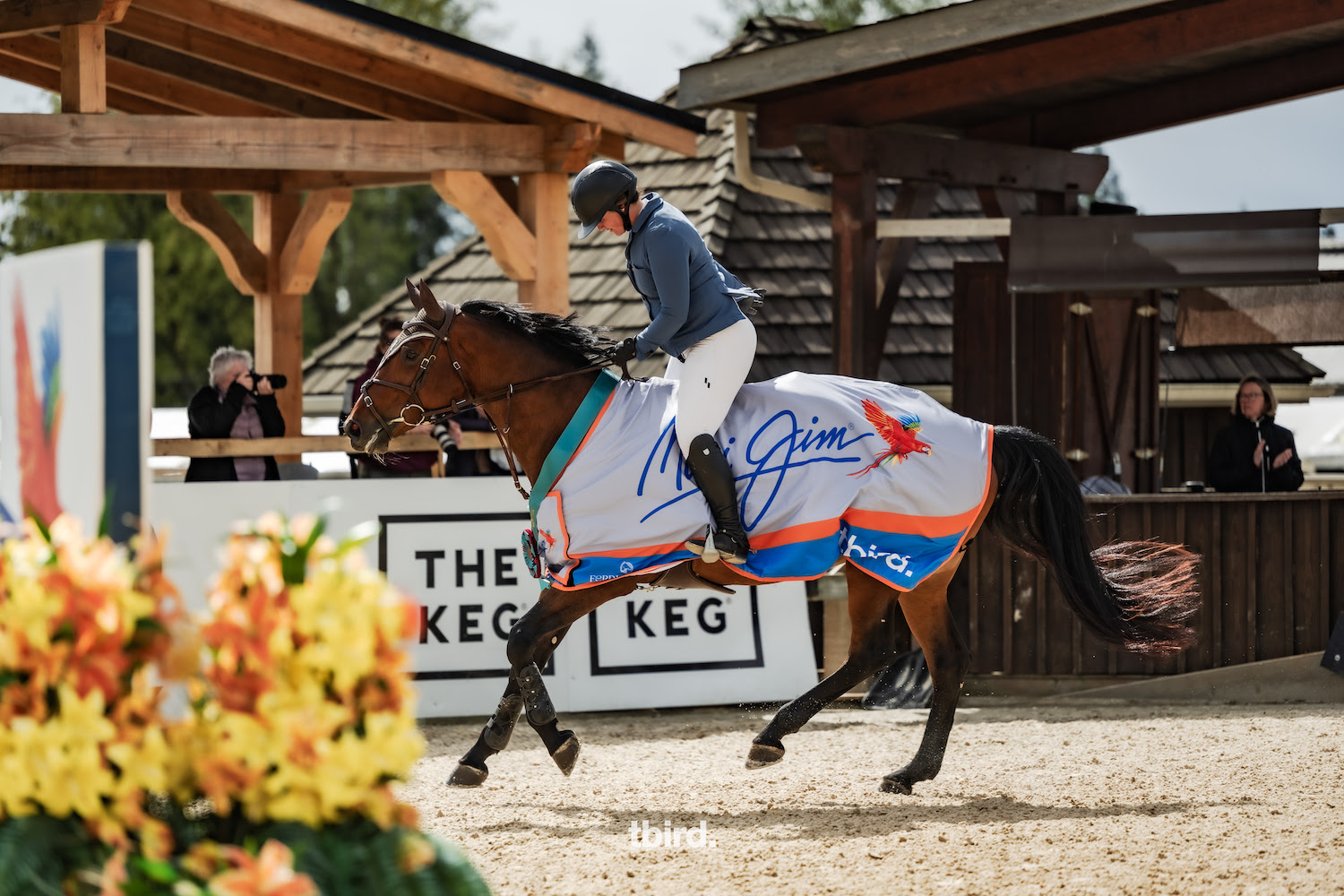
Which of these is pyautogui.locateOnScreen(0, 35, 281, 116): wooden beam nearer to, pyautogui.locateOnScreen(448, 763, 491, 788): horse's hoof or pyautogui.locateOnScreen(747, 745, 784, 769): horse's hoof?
pyautogui.locateOnScreen(448, 763, 491, 788): horse's hoof

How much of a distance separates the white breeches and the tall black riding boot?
55 mm

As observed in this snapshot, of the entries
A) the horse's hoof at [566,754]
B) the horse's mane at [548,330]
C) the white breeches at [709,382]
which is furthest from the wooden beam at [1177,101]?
the horse's hoof at [566,754]

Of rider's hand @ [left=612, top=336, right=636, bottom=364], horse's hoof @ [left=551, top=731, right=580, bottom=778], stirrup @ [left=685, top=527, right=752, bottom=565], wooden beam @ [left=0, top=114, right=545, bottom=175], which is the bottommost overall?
horse's hoof @ [left=551, top=731, right=580, bottom=778]

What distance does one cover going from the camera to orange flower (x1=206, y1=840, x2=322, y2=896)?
2082 millimetres

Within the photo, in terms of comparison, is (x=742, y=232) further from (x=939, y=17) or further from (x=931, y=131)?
(x=939, y=17)

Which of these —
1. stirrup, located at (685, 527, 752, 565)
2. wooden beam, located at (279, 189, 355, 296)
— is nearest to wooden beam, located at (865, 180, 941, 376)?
wooden beam, located at (279, 189, 355, 296)

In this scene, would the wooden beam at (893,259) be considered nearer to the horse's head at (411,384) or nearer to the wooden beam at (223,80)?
→ the wooden beam at (223,80)

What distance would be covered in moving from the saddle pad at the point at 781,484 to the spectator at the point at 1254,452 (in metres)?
3.63

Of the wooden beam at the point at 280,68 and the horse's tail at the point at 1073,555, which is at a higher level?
the wooden beam at the point at 280,68

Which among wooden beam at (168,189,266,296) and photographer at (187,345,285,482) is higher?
wooden beam at (168,189,266,296)

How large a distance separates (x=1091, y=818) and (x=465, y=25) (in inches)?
1131

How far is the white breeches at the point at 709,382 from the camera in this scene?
5719mm

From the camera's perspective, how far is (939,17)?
27.1 ft

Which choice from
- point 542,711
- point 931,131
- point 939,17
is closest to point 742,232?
point 931,131
